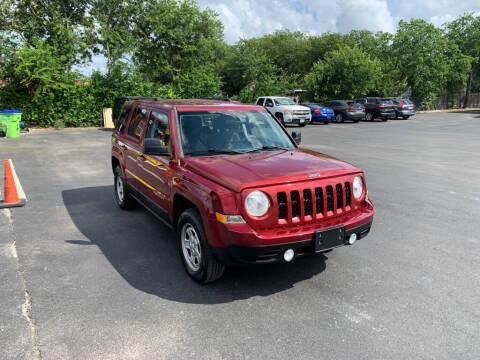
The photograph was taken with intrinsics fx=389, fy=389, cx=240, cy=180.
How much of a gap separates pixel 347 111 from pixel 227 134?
25.4m

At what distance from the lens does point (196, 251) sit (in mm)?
4016

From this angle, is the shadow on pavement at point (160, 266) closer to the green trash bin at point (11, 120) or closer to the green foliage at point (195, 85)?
the green trash bin at point (11, 120)

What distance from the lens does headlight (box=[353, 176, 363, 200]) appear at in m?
4.05

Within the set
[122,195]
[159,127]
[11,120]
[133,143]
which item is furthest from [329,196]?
[11,120]

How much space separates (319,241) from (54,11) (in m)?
34.2

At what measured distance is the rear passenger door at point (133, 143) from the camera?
5.59 m

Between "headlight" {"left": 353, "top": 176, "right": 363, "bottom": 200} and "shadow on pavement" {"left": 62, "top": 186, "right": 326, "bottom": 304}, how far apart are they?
0.94m

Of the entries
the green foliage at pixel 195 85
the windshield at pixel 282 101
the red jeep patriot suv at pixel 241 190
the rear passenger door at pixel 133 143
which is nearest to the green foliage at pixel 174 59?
the green foliage at pixel 195 85

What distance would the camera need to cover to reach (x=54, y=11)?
30734mm

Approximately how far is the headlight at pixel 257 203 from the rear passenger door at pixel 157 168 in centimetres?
136

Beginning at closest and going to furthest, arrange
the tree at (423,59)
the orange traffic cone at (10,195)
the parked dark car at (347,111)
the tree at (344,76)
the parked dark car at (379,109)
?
1. the orange traffic cone at (10,195)
2. the parked dark car at (347,111)
3. the parked dark car at (379,109)
4. the tree at (344,76)
5. the tree at (423,59)

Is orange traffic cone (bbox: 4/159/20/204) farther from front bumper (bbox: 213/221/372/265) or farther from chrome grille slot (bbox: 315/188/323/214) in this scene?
chrome grille slot (bbox: 315/188/323/214)

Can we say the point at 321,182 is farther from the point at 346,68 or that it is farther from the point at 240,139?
the point at 346,68

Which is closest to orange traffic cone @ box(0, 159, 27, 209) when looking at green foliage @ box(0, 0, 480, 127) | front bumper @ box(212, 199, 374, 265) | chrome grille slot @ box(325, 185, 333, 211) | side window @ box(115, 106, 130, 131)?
side window @ box(115, 106, 130, 131)
